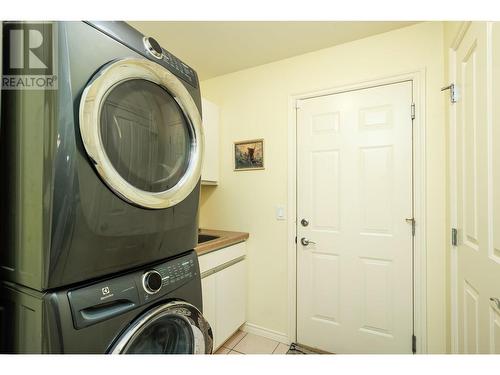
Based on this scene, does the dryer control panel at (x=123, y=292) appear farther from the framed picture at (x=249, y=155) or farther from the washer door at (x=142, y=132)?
the framed picture at (x=249, y=155)

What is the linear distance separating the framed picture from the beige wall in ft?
0.17

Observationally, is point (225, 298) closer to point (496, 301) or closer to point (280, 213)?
point (280, 213)

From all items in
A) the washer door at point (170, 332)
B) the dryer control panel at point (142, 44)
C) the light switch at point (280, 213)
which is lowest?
the washer door at point (170, 332)

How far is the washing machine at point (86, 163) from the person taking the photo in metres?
0.57

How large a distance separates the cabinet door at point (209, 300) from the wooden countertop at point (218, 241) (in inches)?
8.3

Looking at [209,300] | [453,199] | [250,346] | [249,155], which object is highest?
[249,155]

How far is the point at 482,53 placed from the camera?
0.94 meters

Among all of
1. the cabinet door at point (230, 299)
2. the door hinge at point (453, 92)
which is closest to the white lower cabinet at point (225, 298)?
the cabinet door at point (230, 299)

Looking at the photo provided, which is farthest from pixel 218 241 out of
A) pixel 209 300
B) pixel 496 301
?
pixel 496 301

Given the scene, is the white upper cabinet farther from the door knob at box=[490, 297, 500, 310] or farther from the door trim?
the door knob at box=[490, 297, 500, 310]

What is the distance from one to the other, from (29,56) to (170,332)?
1.03 metres

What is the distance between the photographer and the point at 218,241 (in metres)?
1.63
